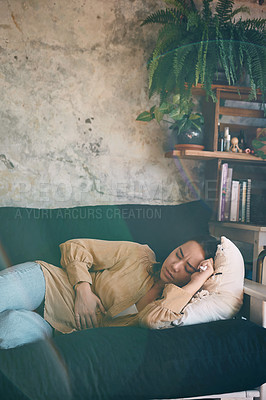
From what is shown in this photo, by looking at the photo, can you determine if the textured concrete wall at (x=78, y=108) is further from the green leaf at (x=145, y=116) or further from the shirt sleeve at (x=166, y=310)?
the shirt sleeve at (x=166, y=310)

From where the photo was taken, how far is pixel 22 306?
128 centimetres

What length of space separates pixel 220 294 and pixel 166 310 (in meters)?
0.24

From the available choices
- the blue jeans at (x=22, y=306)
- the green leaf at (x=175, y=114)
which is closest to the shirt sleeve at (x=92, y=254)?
the blue jeans at (x=22, y=306)

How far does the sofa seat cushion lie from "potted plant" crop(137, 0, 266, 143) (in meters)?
1.35

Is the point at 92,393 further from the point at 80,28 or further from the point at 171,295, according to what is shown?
the point at 80,28

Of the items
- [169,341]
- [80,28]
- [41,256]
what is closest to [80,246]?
[41,256]

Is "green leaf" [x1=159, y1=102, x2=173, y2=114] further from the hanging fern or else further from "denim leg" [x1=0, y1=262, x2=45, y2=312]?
"denim leg" [x1=0, y1=262, x2=45, y2=312]

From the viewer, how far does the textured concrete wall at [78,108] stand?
6.89ft

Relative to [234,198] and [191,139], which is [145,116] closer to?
[191,139]

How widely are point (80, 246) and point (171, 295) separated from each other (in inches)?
20.1

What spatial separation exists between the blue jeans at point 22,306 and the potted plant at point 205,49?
130cm

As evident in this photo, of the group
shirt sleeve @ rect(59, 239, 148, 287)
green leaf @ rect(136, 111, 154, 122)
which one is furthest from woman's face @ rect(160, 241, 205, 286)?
green leaf @ rect(136, 111, 154, 122)

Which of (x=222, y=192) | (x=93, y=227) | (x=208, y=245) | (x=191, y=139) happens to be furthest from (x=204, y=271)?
(x=191, y=139)

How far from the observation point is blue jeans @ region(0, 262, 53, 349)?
1.07 m
